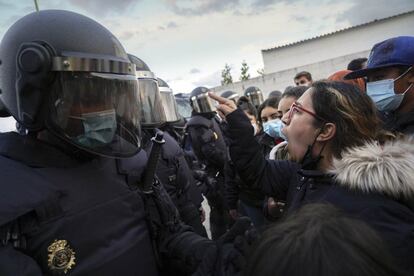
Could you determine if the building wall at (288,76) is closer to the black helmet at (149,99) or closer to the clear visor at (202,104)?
the clear visor at (202,104)

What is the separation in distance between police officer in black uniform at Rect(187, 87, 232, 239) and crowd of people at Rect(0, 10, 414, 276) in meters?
2.08

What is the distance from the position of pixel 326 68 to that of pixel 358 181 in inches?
541

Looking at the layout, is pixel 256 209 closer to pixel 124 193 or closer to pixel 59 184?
pixel 124 193

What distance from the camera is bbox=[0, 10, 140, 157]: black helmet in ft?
4.09

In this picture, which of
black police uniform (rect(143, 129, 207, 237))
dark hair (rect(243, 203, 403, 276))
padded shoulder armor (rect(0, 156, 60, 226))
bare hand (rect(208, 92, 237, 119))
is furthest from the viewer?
black police uniform (rect(143, 129, 207, 237))

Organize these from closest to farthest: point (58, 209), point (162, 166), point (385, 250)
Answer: point (385, 250) → point (58, 209) → point (162, 166)

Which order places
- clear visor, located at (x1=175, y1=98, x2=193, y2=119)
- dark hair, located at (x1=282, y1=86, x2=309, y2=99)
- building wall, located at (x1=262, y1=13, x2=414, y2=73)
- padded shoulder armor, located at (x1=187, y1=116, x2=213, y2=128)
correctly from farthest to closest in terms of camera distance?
building wall, located at (x1=262, y1=13, x2=414, y2=73) → clear visor, located at (x1=175, y1=98, x2=193, y2=119) → padded shoulder armor, located at (x1=187, y1=116, x2=213, y2=128) → dark hair, located at (x1=282, y1=86, x2=309, y2=99)

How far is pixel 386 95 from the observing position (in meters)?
2.06

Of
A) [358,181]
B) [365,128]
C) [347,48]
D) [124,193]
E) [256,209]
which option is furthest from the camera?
[347,48]

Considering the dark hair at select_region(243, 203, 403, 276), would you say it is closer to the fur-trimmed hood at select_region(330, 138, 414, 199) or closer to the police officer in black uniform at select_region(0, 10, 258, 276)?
the police officer in black uniform at select_region(0, 10, 258, 276)

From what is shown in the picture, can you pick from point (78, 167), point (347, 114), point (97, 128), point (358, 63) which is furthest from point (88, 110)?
point (358, 63)

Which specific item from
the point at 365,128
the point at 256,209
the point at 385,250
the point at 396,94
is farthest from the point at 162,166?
the point at 385,250

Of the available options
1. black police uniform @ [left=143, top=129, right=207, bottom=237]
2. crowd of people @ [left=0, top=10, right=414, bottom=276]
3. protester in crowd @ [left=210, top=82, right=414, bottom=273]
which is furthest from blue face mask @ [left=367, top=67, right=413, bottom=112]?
black police uniform @ [left=143, top=129, right=207, bottom=237]

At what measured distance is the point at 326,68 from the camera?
13789 millimetres
